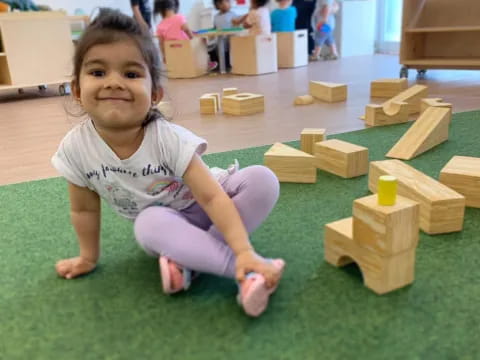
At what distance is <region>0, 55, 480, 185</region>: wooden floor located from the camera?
5.45 ft

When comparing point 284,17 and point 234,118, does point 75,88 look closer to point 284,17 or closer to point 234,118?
point 234,118

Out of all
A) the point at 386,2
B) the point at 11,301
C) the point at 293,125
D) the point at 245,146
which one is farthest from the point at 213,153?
the point at 386,2

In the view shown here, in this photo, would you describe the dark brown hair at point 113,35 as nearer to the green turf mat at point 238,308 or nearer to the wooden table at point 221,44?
the green turf mat at point 238,308

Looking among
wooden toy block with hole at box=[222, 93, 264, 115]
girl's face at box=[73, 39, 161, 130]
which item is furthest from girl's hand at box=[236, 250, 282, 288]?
wooden toy block with hole at box=[222, 93, 264, 115]

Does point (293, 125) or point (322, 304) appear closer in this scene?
point (322, 304)

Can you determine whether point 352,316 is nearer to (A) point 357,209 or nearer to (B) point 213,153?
(A) point 357,209

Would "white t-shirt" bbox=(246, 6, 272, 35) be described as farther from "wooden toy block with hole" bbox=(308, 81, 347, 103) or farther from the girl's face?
the girl's face

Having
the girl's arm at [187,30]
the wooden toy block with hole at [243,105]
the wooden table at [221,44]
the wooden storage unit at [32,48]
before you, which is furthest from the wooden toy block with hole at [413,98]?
the girl's arm at [187,30]

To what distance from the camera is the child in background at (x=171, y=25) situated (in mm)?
4055

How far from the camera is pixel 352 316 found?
66 centimetres

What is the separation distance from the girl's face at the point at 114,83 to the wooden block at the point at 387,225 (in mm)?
365

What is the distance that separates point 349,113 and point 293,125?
318mm

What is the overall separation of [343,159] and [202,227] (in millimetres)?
493

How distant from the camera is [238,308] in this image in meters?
0.69
